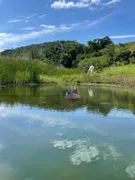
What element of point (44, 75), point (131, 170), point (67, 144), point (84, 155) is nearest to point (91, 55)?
point (44, 75)

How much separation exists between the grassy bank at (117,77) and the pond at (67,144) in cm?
2464

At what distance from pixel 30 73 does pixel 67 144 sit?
120 feet

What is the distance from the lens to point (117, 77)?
151ft

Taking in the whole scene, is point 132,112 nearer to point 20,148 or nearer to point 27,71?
point 20,148

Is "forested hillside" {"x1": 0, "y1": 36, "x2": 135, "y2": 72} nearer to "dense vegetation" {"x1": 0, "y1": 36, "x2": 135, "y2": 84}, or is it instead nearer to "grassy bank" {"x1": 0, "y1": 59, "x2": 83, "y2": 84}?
"dense vegetation" {"x1": 0, "y1": 36, "x2": 135, "y2": 84}

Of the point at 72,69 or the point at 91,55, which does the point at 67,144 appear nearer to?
the point at 72,69

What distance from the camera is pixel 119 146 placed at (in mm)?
11656

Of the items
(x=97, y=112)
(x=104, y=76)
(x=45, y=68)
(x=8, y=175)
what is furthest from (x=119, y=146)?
(x=45, y=68)

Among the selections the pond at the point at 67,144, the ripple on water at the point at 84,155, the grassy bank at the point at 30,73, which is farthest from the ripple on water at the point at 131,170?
the grassy bank at the point at 30,73

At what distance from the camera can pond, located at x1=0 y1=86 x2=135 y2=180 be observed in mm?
8883

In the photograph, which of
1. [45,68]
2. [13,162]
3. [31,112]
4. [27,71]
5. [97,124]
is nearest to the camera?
[13,162]

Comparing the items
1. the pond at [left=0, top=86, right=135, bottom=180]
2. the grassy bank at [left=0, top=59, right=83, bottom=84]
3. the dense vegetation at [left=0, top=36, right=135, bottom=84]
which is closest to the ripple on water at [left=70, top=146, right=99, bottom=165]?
the pond at [left=0, top=86, right=135, bottom=180]

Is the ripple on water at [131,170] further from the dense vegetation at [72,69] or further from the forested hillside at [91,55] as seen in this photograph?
the forested hillside at [91,55]

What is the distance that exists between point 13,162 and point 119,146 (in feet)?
14.6
